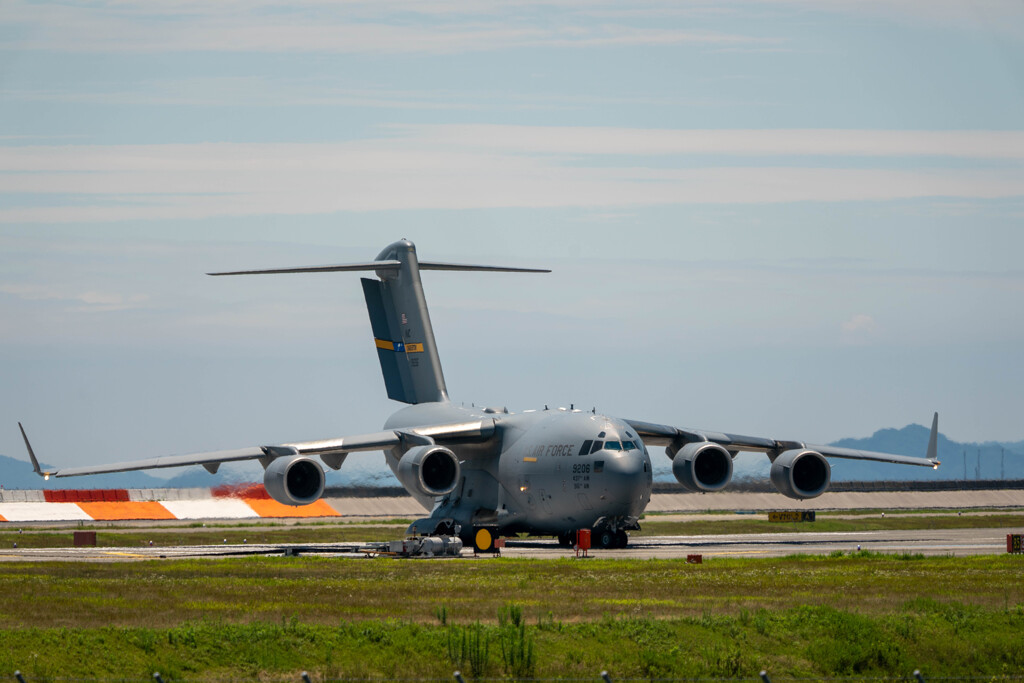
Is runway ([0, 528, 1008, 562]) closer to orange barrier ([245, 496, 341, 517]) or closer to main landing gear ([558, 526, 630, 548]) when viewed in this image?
main landing gear ([558, 526, 630, 548])

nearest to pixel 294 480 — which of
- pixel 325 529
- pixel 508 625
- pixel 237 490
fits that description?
pixel 325 529

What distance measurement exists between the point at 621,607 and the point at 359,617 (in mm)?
5046

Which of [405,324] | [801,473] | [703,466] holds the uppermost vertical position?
[405,324]

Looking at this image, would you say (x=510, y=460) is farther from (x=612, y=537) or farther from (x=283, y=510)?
(x=283, y=510)

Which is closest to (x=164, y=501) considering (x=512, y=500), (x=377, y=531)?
(x=377, y=531)

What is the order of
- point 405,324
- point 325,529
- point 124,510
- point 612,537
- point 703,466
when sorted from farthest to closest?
point 124,510
point 325,529
point 405,324
point 703,466
point 612,537

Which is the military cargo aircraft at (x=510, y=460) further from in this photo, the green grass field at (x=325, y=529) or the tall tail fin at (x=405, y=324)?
the green grass field at (x=325, y=529)

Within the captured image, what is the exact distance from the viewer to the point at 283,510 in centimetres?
7700

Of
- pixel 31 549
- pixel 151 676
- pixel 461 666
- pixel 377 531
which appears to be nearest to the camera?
pixel 151 676

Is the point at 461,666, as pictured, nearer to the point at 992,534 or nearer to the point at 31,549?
the point at 31,549

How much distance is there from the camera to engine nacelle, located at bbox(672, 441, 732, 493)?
46781 mm

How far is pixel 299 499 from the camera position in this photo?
43188mm

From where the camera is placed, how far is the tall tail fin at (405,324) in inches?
2172

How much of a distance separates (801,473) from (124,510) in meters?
42.3
